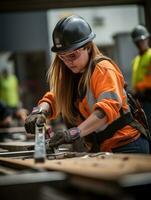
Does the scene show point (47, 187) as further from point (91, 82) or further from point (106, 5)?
point (106, 5)

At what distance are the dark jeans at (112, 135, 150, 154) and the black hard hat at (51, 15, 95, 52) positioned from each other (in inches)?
34.7

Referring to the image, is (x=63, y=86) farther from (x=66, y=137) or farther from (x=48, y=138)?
(x=66, y=137)

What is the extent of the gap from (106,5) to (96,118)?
15.0 ft

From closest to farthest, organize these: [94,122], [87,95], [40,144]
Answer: [40,144], [94,122], [87,95]

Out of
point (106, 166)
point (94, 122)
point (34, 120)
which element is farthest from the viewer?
point (34, 120)

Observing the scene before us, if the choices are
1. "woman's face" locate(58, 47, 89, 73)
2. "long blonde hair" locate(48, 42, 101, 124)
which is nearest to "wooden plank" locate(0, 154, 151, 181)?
"woman's face" locate(58, 47, 89, 73)

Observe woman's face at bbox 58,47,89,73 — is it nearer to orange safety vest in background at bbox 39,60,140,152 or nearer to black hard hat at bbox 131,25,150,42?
orange safety vest in background at bbox 39,60,140,152

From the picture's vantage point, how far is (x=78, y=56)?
4559 mm

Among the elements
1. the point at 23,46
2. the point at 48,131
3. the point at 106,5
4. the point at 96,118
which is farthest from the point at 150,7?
the point at 23,46

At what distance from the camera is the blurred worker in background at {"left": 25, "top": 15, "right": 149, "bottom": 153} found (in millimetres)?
4211

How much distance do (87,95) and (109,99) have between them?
0.35m

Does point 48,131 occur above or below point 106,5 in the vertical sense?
below

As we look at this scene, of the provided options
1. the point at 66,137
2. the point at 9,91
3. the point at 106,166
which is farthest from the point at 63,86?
the point at 9,91

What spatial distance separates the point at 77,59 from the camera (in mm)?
4562
